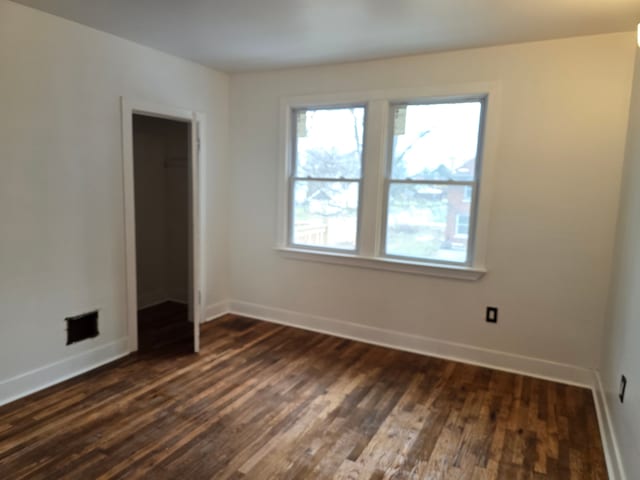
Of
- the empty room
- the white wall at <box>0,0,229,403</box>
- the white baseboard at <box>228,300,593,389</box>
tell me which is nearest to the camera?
the empty room

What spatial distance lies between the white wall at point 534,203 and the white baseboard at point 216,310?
1.35 meters

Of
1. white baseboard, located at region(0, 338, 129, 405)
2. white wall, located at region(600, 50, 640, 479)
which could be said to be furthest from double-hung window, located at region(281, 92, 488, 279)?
white baseboard, located at region(0, 338, 129, 405)

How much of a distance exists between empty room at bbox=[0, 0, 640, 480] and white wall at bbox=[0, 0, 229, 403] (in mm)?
15

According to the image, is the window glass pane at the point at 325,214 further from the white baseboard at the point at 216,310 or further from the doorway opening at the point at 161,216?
the doorway opening at the point at 161,216

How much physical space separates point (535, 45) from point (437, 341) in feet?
7.63

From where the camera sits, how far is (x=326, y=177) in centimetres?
384

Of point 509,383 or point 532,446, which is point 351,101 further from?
point 532,446

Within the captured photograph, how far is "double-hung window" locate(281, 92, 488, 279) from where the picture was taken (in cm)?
329

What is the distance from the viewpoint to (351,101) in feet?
11.7

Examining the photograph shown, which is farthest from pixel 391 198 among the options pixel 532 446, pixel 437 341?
pixel 532 446

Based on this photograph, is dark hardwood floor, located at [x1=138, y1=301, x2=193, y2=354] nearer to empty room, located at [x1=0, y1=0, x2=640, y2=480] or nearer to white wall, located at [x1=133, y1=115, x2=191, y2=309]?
empty room, located at [x1=0, y1=0, x2=640, y2=480]

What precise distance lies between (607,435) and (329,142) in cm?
289

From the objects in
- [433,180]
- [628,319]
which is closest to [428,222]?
[433,180]

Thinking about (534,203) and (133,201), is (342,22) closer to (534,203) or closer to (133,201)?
(534,203)
